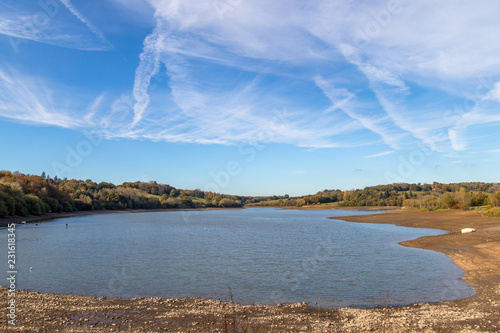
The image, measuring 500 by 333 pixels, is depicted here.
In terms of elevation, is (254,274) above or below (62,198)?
below

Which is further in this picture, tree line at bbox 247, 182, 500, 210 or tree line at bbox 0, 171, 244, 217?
tree line at bbox 247, 182, 500, 210

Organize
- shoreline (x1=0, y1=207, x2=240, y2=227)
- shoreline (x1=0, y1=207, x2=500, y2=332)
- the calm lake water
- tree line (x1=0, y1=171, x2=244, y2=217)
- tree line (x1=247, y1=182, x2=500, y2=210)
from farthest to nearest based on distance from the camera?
1. tree line (x1=247, y1=182, x2=500, y2=210)
2. tree line (x1=0, y1=171, x2=244, y2=217)
3. shoreline (x1=0, y1=207, x2=240, y2=227)
4. the calm lake water
5. shoreline (x1=0, y1=207, x2=500, y2=332)

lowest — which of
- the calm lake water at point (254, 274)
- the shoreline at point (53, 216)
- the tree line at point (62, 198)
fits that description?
the calm lake water at point (254, 274)

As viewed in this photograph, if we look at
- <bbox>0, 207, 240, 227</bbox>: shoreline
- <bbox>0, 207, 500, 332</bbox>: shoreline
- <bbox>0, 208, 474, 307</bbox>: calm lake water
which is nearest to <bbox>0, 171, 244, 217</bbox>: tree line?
<bbox>0, 207, 240, 227</bbox>: shoreline

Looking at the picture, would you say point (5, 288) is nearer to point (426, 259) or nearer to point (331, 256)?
point (331, 256)

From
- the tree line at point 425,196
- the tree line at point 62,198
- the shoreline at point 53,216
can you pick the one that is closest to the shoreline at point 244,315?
the shoreline at point 53,216

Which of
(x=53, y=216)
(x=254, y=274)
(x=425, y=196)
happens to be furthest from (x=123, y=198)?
(x=254, y=274)

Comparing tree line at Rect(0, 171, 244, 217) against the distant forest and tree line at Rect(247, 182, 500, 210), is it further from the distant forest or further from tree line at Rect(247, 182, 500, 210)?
tree line at Rect(247, 182, 500, 210)

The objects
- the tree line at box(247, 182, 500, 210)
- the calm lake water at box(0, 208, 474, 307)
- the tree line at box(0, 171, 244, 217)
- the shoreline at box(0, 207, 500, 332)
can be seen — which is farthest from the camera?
the tree line at box(247, 182, 500, 210)

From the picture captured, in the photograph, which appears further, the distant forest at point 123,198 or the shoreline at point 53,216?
the distant forest at point 123,198

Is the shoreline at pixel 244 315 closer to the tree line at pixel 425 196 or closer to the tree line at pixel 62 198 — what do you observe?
the tree line at pixel 62 198

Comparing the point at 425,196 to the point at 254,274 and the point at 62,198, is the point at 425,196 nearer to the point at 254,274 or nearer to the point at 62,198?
the point at 254,274

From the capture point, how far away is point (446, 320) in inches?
432

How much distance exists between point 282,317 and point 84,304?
Result: 26.2ft
